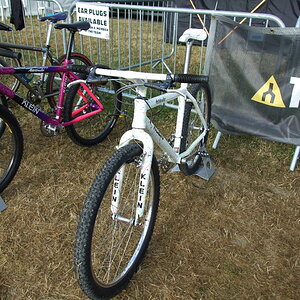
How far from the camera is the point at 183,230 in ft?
8.25

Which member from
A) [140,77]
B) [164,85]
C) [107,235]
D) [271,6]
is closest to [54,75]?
[107,235]

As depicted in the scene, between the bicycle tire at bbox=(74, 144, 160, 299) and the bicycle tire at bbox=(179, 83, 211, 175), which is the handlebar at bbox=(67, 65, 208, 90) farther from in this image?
the bicycle tire at bbox=(179, 83, 211, 175)

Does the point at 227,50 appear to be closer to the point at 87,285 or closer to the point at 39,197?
the point at 39,197

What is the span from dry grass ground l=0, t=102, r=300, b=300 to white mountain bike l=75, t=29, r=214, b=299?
0.51 feet

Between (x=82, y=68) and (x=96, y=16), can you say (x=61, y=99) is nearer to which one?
(x=96, y=16)

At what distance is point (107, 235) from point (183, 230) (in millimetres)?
632

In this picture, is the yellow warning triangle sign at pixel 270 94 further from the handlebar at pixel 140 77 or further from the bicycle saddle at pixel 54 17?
the bicycle saddle at pixel 54 17

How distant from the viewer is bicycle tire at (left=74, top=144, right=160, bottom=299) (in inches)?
63.3

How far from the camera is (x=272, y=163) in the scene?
3.49 metres

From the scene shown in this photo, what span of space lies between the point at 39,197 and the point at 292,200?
227 centimetres

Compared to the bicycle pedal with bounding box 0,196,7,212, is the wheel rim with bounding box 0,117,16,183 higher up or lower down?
higher up

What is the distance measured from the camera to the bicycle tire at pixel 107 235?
1.61 metres

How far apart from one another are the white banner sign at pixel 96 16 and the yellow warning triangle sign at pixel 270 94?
1.96 m

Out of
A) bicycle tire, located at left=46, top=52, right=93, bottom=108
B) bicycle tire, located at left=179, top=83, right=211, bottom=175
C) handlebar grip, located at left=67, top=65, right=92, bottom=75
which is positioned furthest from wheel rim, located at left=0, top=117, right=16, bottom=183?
bicycle tire, located at left=179, top=83, right=211, bottom=175
